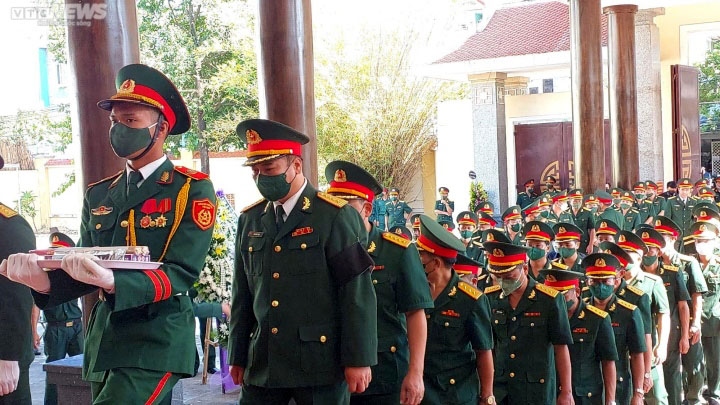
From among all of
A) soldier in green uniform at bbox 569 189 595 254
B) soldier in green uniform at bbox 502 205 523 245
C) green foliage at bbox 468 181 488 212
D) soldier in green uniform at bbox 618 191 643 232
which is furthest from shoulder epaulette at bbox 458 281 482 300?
green foliage at bbox 468 181 488 212

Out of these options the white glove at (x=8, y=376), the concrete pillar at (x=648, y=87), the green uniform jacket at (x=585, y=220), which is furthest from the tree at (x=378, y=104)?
the white glove at (x=8, y=376)

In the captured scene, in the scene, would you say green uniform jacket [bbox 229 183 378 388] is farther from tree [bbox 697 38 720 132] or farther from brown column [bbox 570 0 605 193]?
tree [bbox 697 38 720 132]

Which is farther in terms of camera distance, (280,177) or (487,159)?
(487,159)

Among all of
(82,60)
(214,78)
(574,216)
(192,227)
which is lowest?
(574,216)

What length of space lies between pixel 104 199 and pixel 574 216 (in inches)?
453

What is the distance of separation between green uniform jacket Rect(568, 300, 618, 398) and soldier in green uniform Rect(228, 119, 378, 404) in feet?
9.20

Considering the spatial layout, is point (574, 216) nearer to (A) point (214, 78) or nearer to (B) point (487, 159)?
(B) point (487, 159)

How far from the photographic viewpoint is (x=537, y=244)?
25.2ft

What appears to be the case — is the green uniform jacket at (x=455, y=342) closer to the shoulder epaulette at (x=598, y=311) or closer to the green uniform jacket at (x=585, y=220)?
the shoulder epaulette at (x=598, y=311)

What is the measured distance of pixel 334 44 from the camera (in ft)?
95.2

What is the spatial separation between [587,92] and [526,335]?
11.1 m

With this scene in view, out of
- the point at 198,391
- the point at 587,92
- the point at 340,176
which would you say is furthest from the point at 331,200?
the point at 587,92

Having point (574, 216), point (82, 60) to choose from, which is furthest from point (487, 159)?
point (82, 60)

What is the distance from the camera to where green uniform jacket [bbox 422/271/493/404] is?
488cm
